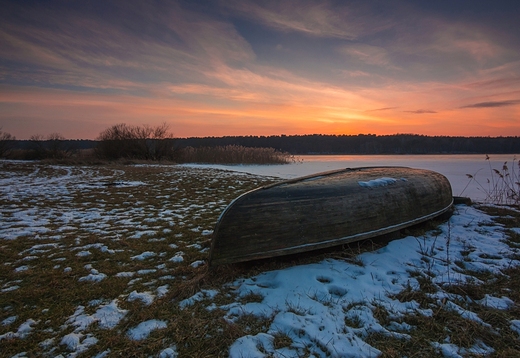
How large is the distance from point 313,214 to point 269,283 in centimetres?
98

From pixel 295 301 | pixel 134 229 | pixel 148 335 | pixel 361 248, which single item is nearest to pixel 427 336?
pixel 295 301

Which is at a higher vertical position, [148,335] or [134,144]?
[134,144]

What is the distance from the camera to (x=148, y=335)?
7.17ft

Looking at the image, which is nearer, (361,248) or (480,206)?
(361,248)

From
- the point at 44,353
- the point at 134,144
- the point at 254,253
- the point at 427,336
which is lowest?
the point at 44,353

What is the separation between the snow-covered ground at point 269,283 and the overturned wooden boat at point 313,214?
29 centimetres

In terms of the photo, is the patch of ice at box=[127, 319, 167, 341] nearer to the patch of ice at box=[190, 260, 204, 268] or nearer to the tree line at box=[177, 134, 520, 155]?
the patch of ice at box=[190, 260, 204, 268]

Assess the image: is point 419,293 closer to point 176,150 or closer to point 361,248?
point 361,248

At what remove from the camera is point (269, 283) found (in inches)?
115

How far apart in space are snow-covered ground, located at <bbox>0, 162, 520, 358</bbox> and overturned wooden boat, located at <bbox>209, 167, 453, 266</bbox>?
29cm

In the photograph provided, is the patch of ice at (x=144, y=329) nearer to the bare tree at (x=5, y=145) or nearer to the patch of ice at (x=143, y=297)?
the patch of ice at (x=143, y=297)

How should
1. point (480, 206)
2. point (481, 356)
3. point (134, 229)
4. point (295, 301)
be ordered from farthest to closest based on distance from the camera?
point (480, 206)
point (134, 229)
point (295, 301)
point (481, 356)

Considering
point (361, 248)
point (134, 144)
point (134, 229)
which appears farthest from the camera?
point (134, 144)

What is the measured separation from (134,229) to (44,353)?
322cm
